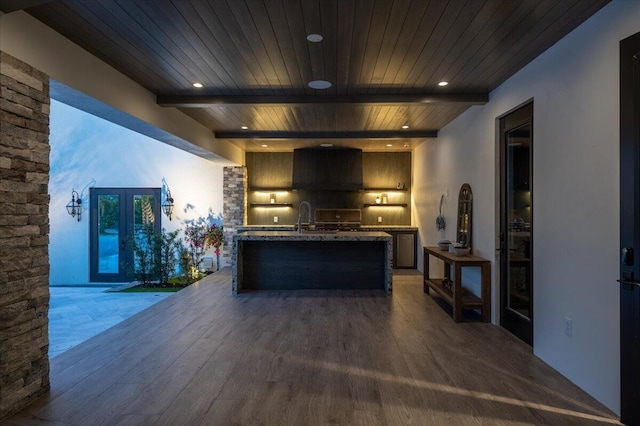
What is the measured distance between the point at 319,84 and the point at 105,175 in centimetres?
698

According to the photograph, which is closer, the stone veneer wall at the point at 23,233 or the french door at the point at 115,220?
the stone veneer wall at the point at 23,233

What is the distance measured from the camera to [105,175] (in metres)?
9.34

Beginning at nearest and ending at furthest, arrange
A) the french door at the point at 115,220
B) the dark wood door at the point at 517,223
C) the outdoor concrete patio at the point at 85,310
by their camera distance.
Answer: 1. the dark wood door at the point at 517,223
2. the outdoor concrete patio at the point at 85,310
3. the french door at the point at 115,220

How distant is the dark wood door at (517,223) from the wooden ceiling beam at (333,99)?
1.86 feet

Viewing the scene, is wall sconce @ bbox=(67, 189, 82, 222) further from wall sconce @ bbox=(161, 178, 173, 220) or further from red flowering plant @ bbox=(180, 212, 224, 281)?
red flowering plant @ bbox=(180, 212, 224, 281)

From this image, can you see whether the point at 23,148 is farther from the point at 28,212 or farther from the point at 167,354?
the point at 167,354

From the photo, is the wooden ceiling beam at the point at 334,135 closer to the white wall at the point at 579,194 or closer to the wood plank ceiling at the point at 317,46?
the wood plank ceiling at the point at 317,46

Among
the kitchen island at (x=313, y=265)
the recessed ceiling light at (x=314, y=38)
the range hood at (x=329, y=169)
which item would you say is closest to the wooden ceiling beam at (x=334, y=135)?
the range hood at (x=329, y=169)

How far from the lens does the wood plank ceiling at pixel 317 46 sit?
277 cm

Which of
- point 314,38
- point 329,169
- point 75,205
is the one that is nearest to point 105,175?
point 75,205

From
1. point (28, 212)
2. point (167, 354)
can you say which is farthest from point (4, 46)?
point (167, 354)

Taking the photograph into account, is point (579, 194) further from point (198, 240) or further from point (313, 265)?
point (198, 240)

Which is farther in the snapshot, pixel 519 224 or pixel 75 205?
pixel 75 205

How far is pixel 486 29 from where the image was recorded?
3086 millimetres
